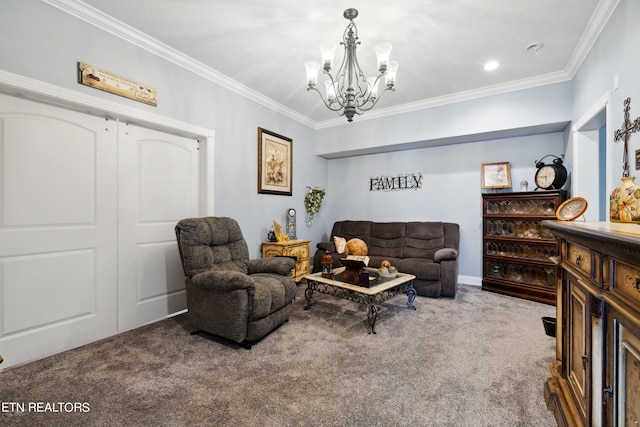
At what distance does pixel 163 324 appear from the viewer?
291 centimetres

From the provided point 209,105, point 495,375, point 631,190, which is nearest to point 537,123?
point 631,190

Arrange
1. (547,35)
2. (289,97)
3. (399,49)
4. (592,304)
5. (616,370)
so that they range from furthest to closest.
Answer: (289,97), (399,49), (547,35), (592,304), (616,370)

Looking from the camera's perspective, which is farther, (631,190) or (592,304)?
(631,190)

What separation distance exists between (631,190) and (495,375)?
4.55 ft

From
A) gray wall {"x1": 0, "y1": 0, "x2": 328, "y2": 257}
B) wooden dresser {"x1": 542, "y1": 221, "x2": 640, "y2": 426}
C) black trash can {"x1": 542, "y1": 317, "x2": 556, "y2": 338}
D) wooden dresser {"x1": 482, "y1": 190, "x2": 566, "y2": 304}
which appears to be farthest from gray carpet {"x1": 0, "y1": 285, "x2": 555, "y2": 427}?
gray wall {"x1": 0, "y1": 0, "x2": 328, "y2": 257}

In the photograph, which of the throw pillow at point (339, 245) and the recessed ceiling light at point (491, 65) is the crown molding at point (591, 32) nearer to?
the recessed ceiling light at point (491, 65)

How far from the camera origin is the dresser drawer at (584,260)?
1.10m

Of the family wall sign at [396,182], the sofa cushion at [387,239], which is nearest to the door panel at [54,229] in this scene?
the sofa cushion at [387,239]

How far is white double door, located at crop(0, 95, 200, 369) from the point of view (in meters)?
2.14

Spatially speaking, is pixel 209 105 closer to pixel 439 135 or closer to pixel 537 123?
pixel 439 135

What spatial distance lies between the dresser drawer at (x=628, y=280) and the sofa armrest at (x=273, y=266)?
245 cm

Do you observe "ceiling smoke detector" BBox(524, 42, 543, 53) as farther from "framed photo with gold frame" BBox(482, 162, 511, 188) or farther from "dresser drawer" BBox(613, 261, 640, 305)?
"dresser drawer" BBox(613, 261, 640, 305)

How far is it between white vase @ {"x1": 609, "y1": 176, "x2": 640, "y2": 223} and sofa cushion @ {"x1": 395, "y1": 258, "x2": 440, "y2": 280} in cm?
214

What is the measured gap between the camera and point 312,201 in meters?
5.08
